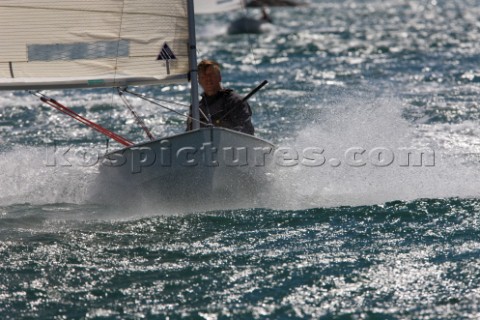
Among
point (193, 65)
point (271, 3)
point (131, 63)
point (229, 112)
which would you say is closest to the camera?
point (193, 65)

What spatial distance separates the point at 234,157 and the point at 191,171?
0.48 m

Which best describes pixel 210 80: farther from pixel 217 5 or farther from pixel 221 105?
pixel 217 5

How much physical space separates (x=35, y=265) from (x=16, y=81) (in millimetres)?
2302

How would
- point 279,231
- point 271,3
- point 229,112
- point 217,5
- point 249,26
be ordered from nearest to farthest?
point 279,231 → point 229,112 → point 217,5 → point 249,26 → point 271,3

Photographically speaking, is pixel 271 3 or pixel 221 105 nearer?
pixel 221 105

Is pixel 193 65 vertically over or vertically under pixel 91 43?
under

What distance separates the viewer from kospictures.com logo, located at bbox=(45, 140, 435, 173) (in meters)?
9.11

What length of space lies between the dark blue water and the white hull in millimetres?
166

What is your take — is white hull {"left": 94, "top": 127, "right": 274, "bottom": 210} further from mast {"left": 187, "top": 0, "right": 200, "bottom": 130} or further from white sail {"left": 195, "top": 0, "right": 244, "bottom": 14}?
white sail {"left": 195, "top": 0, "right": 244, "bottom": 14}

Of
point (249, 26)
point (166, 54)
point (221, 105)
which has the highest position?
point (249, 26)

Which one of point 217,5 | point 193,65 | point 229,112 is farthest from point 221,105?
point 217,5

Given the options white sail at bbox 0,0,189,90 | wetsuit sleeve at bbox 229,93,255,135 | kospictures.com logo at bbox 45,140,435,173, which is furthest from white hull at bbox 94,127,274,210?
white sail at bbox 0,0,189,90

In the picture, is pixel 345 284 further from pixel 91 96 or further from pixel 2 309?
pixel 91 96

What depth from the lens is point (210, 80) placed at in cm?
986
